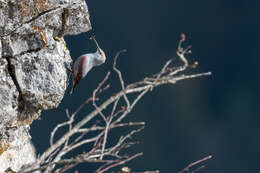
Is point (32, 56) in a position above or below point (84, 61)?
above

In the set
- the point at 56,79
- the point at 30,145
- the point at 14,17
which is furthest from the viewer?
the point at 30,145

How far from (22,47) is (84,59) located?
4.48 feet

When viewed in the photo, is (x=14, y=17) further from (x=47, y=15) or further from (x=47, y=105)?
(x=47, y=105)

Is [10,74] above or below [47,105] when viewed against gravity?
above

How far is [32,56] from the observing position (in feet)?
26.8

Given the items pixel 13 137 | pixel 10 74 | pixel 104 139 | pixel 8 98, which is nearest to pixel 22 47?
pixel 10 74

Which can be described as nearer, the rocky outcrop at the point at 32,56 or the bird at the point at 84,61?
the rocky outcrop at the point at 32,56

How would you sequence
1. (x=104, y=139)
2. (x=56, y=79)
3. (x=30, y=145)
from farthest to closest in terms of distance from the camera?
(x=30, y=145) < (x=56, y=79) < (x=104, y=139)

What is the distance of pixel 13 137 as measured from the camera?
8922 millimetres

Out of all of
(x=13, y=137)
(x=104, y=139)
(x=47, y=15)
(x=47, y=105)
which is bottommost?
(x=13, y=137)

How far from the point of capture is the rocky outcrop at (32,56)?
794 centimetres

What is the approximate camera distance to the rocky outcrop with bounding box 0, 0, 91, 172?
7.94 meters

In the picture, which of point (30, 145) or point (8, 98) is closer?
point (8, 98)

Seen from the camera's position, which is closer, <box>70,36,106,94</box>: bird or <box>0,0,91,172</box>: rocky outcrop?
<box>0,0,91,172</box>: rocky outcrop
